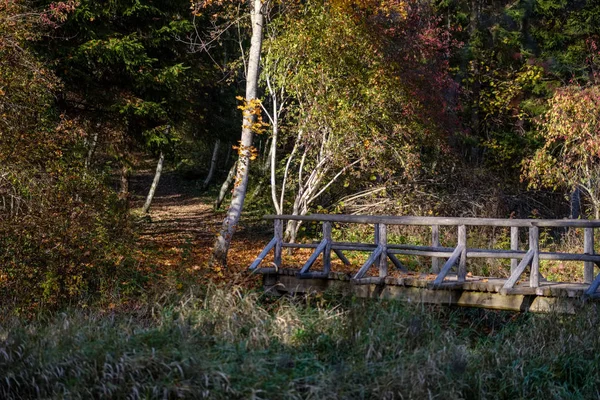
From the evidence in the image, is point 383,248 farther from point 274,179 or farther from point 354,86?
point 274,179

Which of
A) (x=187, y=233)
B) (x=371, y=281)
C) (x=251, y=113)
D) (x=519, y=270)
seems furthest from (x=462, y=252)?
(x=187, y=233)

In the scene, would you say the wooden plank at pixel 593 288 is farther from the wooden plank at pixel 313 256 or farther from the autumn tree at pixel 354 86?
the autumn tree at pixel 354 86

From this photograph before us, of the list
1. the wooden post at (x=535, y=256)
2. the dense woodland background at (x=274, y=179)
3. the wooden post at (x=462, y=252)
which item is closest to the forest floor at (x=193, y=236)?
the dense woodland background at (x=274, y=179)

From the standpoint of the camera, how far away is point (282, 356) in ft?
25.1

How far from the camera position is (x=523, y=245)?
19.4 meters

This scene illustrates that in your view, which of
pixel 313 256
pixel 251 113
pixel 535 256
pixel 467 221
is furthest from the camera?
pixel 251 113

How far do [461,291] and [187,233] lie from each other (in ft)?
34.5

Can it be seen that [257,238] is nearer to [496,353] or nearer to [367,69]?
[367,69]

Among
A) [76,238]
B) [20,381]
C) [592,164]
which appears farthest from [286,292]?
[592,164]

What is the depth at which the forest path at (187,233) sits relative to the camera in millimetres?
14406

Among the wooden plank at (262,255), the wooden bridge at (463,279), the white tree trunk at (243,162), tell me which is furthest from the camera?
the white tree trunk at (243,162)

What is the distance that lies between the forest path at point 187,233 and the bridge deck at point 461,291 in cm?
139

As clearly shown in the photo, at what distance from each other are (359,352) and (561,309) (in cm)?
336

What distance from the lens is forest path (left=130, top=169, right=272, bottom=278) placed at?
1441cm
